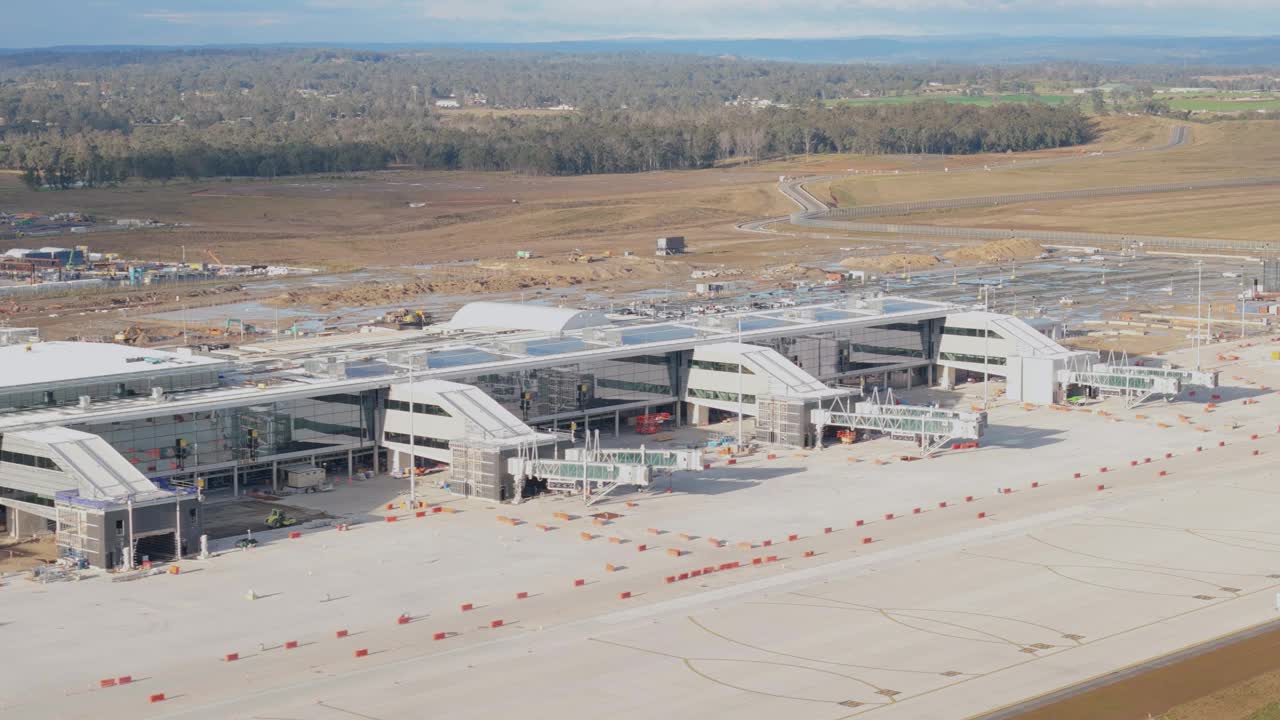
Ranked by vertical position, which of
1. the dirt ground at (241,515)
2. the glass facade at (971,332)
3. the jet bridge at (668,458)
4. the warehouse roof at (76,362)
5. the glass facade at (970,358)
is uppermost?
the warehouse roof at (76,362)

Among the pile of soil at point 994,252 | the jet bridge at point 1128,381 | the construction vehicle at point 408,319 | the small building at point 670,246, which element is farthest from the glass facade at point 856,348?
the small building at point 670,246

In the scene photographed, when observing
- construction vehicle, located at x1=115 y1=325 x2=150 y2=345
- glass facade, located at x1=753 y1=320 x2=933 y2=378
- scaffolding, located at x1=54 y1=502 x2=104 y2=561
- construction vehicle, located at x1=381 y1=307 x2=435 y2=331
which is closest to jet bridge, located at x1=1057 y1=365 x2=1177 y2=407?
glass facade, located at x1=753 y1=320 x2=933 y2=378

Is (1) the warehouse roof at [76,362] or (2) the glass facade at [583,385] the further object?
(2) the glass facade at [583,385]

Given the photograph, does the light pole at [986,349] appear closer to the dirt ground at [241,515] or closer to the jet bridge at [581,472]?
the jet bridge at [581,472]

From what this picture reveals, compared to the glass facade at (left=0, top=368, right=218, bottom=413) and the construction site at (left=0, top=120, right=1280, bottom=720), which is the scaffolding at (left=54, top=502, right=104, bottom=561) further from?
the glass facade at (left=0, top=368, right=218, bottom=413)

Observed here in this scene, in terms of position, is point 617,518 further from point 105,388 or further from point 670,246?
point 670,246

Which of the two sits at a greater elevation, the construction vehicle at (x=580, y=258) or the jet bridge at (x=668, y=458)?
the construction vehicle at (x=580, y=258)

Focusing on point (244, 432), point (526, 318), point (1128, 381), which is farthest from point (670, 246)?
point (244, 432)
